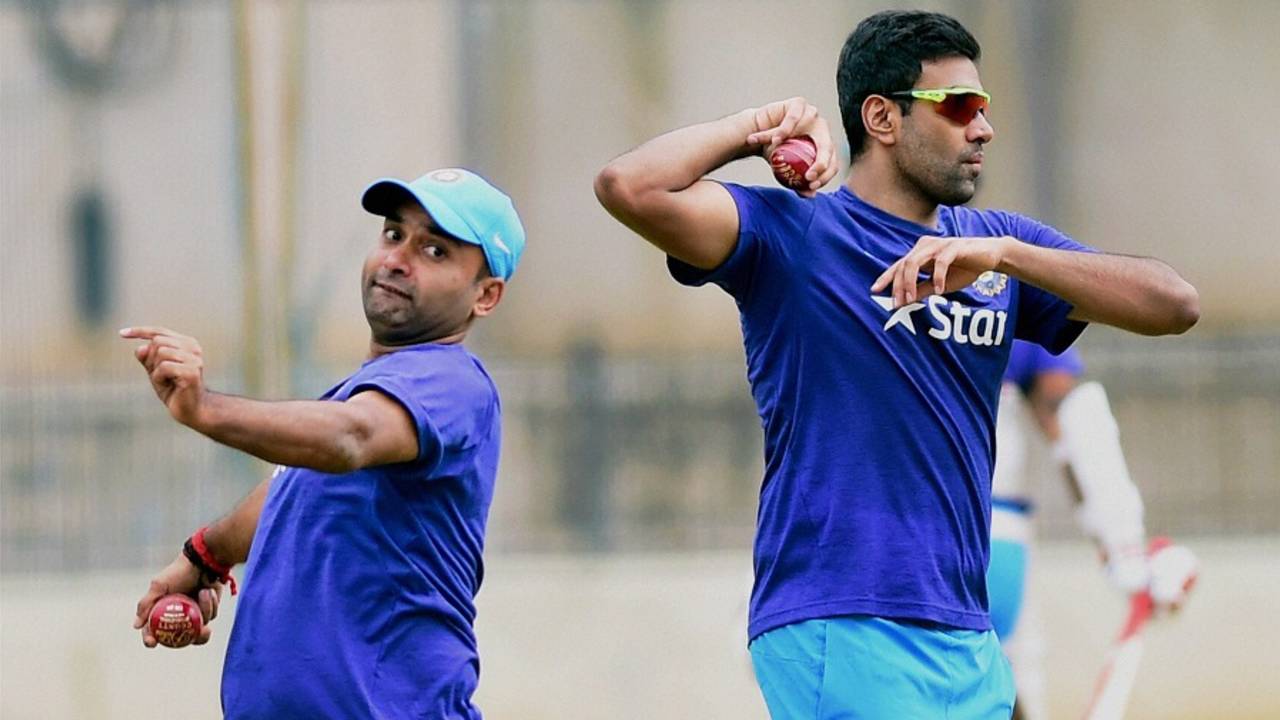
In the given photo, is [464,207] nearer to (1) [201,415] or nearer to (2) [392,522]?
(2) [392,522]

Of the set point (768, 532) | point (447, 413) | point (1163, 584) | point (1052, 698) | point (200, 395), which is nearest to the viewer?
point (200, 395)

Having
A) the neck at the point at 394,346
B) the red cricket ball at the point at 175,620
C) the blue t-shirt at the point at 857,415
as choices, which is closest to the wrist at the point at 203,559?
the red cricket ball at the point at 175,620

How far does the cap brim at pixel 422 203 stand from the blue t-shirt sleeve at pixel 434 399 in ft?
0.95

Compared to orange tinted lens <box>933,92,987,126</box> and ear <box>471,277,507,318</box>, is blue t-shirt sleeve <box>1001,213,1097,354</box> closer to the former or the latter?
orange tinted lens <box>933,92,987,126</box>

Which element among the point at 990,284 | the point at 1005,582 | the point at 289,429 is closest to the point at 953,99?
the point at 990,284

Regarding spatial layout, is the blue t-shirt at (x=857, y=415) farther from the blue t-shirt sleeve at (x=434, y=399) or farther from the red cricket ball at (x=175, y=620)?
the red cricket ball at (x=175, y=620)

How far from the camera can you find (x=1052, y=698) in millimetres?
8789

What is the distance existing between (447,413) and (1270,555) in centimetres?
604

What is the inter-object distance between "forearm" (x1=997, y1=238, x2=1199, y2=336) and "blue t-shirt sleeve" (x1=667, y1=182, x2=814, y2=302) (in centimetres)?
44

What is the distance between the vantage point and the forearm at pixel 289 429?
345cm

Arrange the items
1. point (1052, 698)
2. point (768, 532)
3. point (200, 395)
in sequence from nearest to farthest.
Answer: point (200, 395) → point (768, 532) → point (1052, 698)

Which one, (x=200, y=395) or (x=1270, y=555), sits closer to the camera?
(x=200, y=395)

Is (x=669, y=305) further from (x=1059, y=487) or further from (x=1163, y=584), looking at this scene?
(x=1163, y=584)

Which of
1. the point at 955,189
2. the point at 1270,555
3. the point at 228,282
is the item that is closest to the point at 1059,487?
the point at 1270,555
